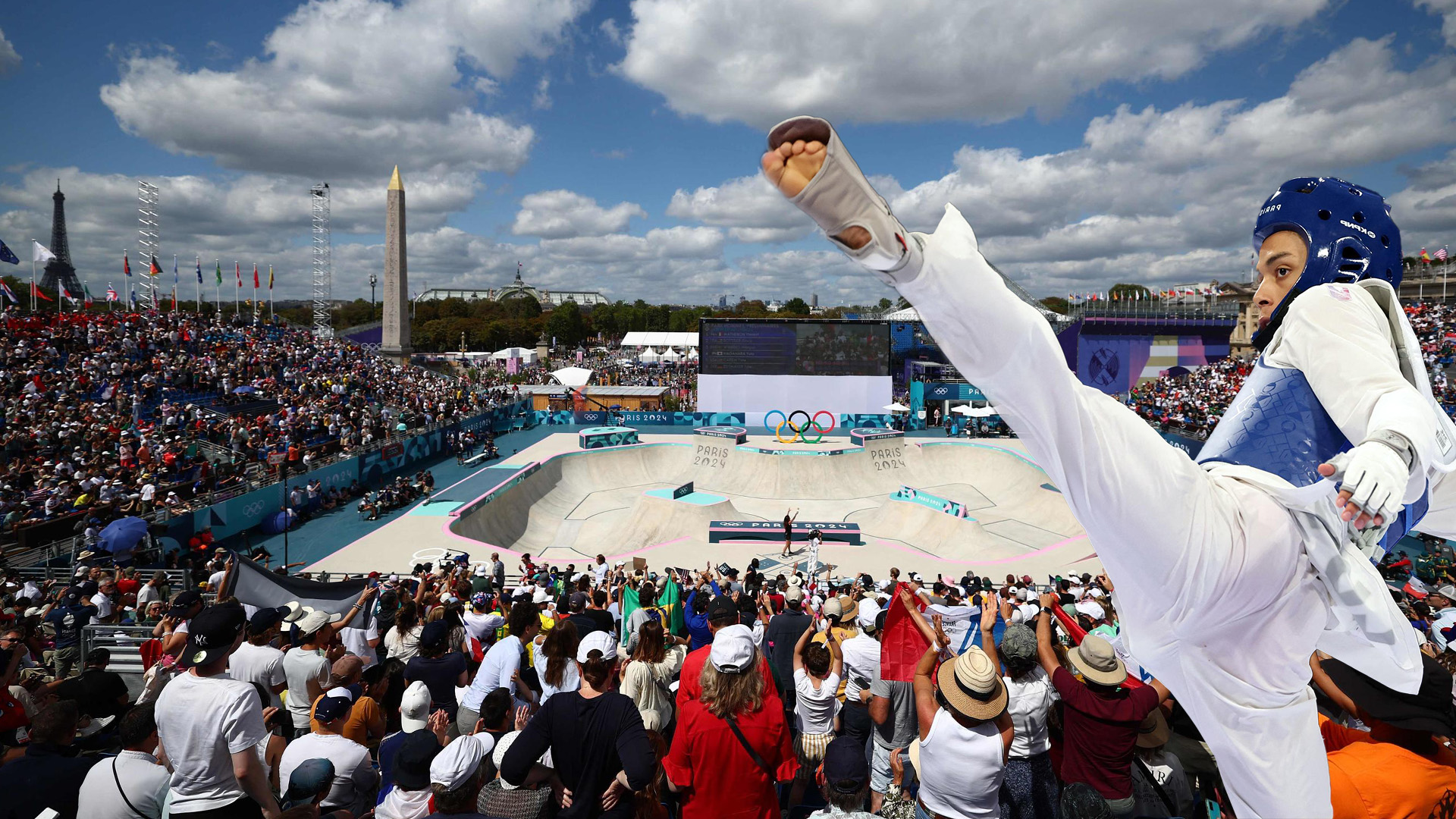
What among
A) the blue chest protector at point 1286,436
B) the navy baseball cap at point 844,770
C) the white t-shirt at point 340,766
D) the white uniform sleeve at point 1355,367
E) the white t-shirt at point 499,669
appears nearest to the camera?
the white uniform sleeve at point 1355,367

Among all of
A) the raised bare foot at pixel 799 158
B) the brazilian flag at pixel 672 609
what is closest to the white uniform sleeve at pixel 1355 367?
the raised bare foot at pixel 799 158

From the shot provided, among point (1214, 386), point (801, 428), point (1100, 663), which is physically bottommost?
point (801, 428)

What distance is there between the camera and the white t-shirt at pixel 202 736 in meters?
3.29

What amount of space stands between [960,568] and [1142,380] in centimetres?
4172

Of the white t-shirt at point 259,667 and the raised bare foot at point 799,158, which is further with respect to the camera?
the white t-shirt at point 259,667

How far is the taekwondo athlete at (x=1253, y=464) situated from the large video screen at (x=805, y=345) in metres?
39.1

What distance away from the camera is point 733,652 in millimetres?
3463

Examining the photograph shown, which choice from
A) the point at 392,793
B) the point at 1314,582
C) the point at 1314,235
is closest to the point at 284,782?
the point at 392,793

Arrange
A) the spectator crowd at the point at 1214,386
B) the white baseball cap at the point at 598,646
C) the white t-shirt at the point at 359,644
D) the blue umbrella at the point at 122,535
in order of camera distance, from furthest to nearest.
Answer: the spectator crowd at the point at 1214,386
the blue umbrella at the point at 122,535
the white t-shirt at the point at 359,644
the white baseball cap at the point at 598,646

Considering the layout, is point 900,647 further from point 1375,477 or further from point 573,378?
point 573,378

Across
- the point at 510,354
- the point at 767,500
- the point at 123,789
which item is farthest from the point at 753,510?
the point at 510,354

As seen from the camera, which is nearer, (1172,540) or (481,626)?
(1172,540)

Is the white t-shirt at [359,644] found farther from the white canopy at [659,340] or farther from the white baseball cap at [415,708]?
the white canopy at [659,340]

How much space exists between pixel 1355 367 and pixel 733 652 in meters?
2.71
